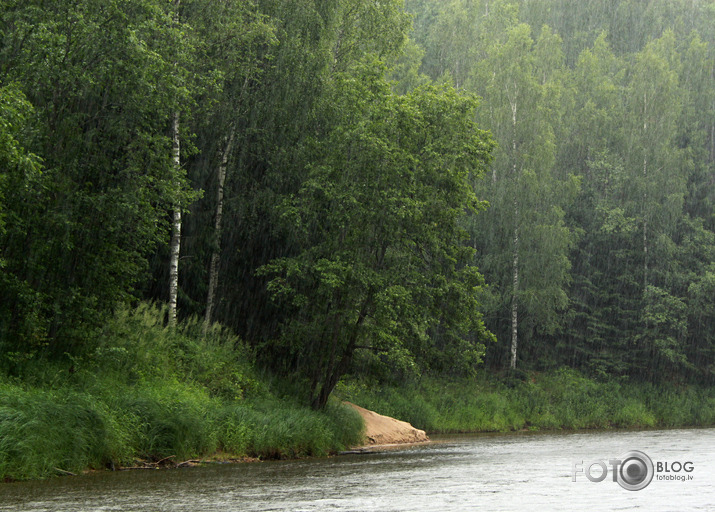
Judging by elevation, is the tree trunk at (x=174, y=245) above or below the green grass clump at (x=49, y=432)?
above

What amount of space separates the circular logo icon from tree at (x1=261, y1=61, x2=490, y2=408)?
6.80 metres

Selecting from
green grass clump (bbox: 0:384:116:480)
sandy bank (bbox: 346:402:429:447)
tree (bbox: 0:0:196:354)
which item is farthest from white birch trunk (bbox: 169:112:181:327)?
green grass clump (bbox: 0:384:116:480)

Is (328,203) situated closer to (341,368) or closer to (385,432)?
(341,368)

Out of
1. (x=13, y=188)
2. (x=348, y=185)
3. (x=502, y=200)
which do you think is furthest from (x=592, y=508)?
(x=502, y=200)

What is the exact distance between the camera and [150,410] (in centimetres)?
1653

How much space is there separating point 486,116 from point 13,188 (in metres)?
32.8

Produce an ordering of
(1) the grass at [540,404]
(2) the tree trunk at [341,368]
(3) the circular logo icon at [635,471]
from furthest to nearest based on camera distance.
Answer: (1) the grass at [540,404] < (2) the tree trunk at [341,368] < (3) the circular logo icon at [635,471]

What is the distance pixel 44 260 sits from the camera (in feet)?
58.2

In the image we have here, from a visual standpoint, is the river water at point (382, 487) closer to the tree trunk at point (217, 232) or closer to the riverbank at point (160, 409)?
the riverbank at point (160, 409)

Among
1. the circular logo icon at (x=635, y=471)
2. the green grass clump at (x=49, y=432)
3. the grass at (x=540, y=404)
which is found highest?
the green grass clump at (x=49, y=432)

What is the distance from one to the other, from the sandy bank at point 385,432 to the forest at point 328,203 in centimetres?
151

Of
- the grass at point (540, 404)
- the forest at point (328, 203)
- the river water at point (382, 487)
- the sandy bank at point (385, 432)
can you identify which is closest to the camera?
the river water at point (382, 487)

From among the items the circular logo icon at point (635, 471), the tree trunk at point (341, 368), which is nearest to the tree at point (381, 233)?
the tree trunk at point (341, 368)

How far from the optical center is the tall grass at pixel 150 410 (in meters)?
14.0
